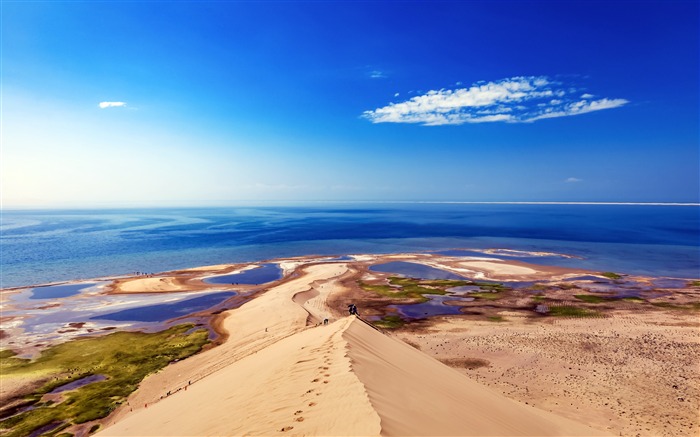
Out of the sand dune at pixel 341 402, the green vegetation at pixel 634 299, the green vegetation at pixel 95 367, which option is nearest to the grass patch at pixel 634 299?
the green vegetation at pixel 634 299

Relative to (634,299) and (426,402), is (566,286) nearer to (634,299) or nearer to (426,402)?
(634,299)

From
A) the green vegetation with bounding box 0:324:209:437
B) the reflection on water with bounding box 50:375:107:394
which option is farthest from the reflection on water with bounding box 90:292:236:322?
the reflection on water with bounding box 50:375:107:394

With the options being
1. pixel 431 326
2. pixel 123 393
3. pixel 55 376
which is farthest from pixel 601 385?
pixel 55 376

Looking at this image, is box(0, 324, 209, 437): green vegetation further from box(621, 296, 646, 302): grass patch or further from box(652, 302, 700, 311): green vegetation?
box(652, 302, 700, 311): green vegetation

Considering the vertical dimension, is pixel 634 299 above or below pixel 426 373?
below

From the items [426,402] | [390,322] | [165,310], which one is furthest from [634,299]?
[165,310]

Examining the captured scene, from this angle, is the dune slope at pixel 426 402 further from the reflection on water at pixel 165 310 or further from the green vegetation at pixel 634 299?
the green vegetation at pixel 634 299
